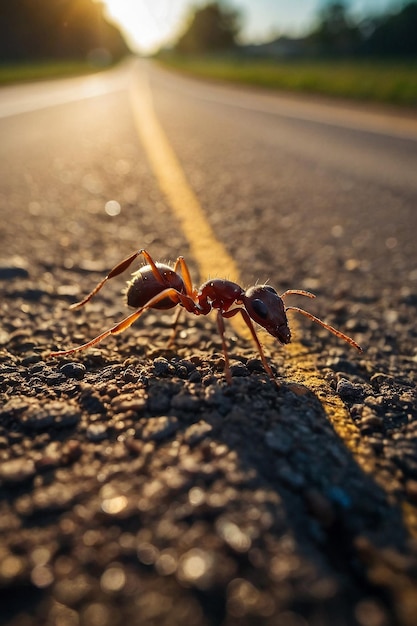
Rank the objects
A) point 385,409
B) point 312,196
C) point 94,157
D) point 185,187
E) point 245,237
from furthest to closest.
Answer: point 94,157
point 185,187
point 312,196
point 245,237
point 385,409

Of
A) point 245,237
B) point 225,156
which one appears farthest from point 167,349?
point 225,156

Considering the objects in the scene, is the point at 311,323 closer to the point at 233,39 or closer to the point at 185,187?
the point at 185,187

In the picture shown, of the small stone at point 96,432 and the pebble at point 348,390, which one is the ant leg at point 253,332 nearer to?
the pebble at point 348,390

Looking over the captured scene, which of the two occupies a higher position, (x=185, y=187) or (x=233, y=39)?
(x=233, y=39)

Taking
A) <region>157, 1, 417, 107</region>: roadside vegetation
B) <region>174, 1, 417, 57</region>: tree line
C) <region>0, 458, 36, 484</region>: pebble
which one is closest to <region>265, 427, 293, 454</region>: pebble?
<region>0, 458, 36, 484</region>: pebble

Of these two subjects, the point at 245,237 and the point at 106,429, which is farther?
the point at 245,237

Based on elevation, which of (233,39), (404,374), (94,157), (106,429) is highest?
(233,39)
